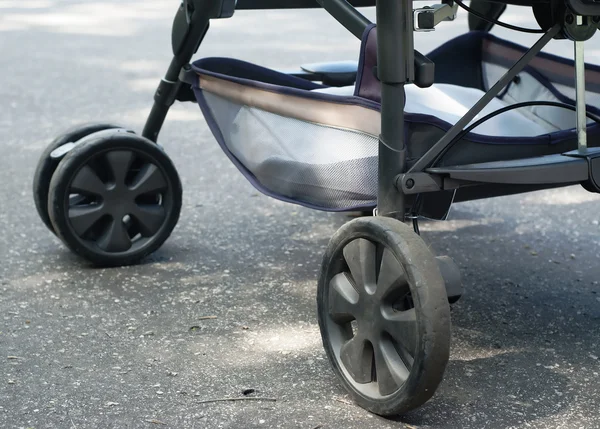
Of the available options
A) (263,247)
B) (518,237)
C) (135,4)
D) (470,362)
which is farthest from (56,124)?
(135,4)

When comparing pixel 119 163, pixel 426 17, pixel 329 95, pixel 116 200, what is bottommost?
pixel 116 200

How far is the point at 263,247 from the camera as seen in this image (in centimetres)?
313

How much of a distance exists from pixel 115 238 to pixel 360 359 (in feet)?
3.52

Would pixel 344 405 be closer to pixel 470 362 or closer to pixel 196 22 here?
pixel 470 362

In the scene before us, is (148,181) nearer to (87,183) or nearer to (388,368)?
(87,183)

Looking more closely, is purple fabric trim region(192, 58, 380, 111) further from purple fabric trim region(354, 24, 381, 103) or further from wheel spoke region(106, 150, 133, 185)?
wheel spoke region(106, 150, 133, 185)

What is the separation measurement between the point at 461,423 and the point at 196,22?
52.3 inches

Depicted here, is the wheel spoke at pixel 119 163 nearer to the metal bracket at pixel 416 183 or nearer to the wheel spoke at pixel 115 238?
the wheel spoke at pixel 115 238

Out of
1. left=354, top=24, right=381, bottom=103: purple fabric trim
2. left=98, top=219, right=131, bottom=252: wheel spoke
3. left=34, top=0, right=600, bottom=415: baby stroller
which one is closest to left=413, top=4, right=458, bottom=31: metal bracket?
left=34, top=0, right=600, bottom=415: baby stroller

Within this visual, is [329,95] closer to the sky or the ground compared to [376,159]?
closer to the sky

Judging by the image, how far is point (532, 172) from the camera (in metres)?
2.03

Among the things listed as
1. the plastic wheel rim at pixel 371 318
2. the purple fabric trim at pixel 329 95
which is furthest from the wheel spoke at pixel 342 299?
the purple fabric trim at pixel 329 95

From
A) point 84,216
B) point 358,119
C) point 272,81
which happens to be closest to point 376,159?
point 358,119

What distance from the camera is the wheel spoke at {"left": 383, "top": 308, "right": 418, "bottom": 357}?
1881mm
